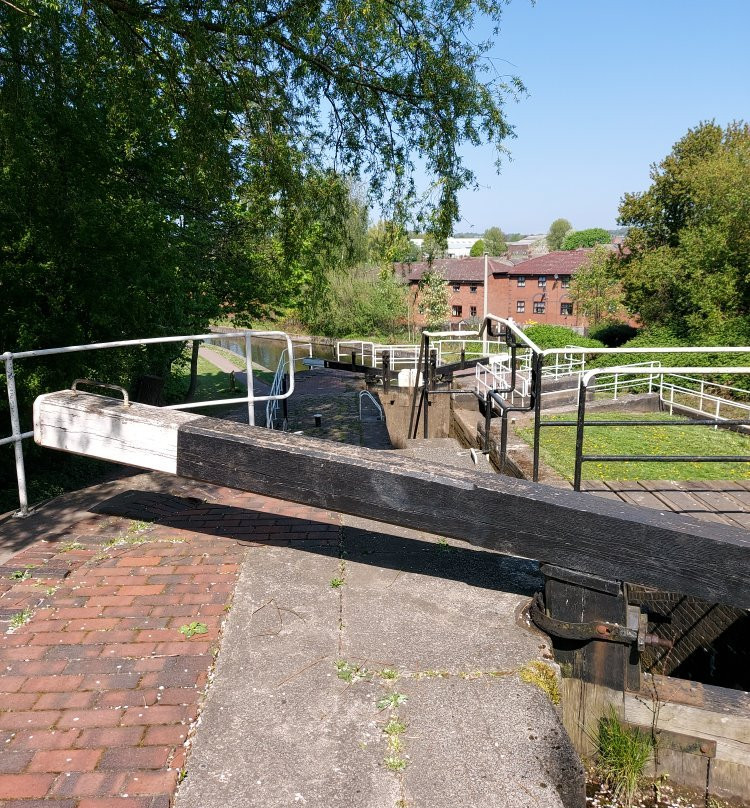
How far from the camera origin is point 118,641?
3.10m

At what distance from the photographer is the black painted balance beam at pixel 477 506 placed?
9.02 feet

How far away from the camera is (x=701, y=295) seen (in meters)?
29.2

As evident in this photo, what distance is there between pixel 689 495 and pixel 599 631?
10.9ft

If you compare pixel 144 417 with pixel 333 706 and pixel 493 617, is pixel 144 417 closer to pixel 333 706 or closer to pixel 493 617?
pixel 333 706

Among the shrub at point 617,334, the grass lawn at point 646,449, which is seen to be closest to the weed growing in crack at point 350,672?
the grass lawn at point 646,449

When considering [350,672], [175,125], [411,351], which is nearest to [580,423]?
[350,672]

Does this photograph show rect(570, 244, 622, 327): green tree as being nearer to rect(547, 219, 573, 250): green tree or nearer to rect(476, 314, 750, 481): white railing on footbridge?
rect(476, 314, 750, 481): white railing on footbridge

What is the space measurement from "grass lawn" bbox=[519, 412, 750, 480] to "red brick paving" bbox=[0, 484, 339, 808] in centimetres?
362

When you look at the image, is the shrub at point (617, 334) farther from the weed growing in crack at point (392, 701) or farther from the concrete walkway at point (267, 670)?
the weed growing in crack at point (392, 701)

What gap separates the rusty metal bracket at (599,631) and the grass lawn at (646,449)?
2430 mm

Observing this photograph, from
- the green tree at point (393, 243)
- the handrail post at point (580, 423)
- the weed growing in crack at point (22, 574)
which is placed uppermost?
the green tree at point (393, 243)

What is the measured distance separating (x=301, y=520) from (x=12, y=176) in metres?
5.60

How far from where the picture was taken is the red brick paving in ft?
7.58

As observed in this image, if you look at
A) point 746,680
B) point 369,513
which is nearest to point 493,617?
point 369,513
